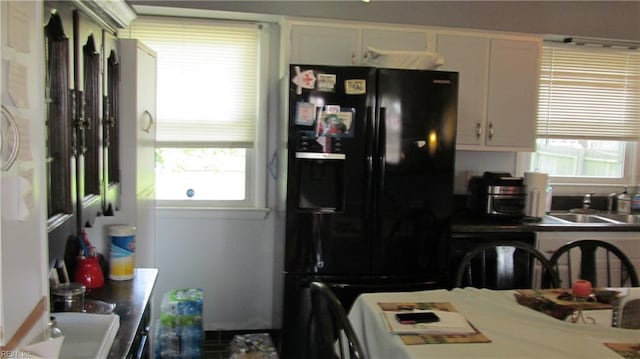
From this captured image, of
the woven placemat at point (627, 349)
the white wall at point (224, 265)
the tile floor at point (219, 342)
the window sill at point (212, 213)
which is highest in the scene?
the window sill at point (212, 213)

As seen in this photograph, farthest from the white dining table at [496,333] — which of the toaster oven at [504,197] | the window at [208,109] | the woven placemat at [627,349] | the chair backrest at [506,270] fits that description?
the window at [208,109]

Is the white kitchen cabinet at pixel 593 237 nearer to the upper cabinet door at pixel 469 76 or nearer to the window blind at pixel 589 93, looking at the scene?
the upper cabinet door at pixel 469 76

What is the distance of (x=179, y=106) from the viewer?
3461 millimetres

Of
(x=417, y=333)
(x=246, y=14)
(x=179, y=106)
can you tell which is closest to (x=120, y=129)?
(x=179, y=106)

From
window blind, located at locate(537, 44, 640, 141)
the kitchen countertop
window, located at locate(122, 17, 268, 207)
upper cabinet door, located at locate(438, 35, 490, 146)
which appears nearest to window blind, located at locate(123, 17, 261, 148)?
window, located at locate(122, 17, 268, 207)

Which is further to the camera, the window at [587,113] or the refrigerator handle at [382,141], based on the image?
the window at [587,113]

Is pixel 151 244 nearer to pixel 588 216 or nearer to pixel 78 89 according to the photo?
pixel 78 89

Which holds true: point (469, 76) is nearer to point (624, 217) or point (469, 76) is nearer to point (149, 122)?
point (624, 217)

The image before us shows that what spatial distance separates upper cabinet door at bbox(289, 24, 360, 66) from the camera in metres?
3.25

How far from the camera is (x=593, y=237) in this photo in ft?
11.2

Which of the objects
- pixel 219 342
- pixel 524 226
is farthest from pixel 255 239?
pixel 524 226

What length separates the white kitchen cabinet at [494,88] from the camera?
3441 millimetres

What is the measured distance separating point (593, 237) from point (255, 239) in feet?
7.31

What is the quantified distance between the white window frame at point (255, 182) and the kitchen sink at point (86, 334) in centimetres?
192
